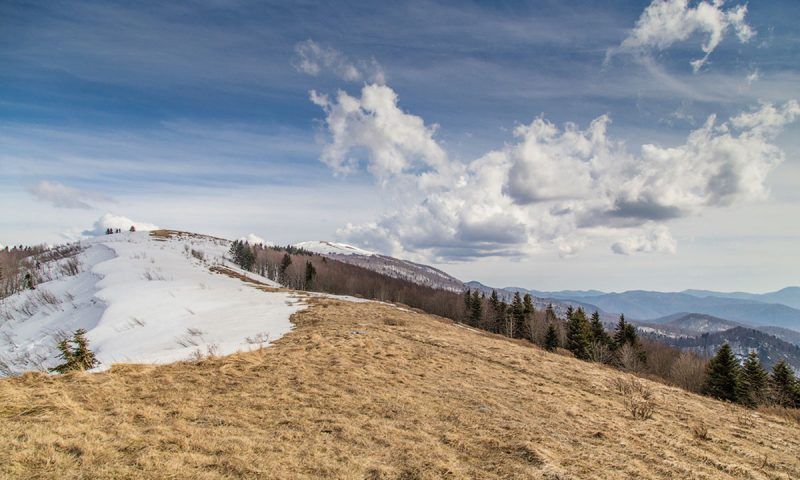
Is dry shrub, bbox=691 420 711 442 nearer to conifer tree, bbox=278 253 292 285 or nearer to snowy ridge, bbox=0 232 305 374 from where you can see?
snowy ridge, bbox=0 232 305 374

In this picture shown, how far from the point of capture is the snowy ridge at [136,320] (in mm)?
21594

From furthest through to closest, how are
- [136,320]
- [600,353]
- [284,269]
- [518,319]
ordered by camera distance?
[284,269], [518,319], [600,353], [136,320]

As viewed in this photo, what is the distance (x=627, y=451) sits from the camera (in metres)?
8.71

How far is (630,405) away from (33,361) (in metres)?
42.1

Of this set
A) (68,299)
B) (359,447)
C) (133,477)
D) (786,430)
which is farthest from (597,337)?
(68,299)

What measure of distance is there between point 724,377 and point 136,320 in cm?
5945

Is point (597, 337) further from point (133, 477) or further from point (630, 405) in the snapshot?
point (133, 477)

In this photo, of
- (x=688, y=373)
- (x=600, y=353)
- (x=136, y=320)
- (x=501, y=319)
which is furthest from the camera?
(x=501, y=319)

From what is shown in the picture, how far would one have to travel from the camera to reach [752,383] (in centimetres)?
4053

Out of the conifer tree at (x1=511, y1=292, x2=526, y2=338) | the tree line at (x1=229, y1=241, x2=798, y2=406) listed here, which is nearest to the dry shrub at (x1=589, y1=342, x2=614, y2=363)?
→ the tree line at (x1=229, y1=241, x2=798, y2=406)

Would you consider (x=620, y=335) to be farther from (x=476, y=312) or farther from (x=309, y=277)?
(x=309, y=277)

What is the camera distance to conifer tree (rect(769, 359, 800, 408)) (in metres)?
38.1

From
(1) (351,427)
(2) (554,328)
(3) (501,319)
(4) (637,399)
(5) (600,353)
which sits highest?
(1) (351,427)

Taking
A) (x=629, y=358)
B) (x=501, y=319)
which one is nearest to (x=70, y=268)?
(x=501, y=319)
